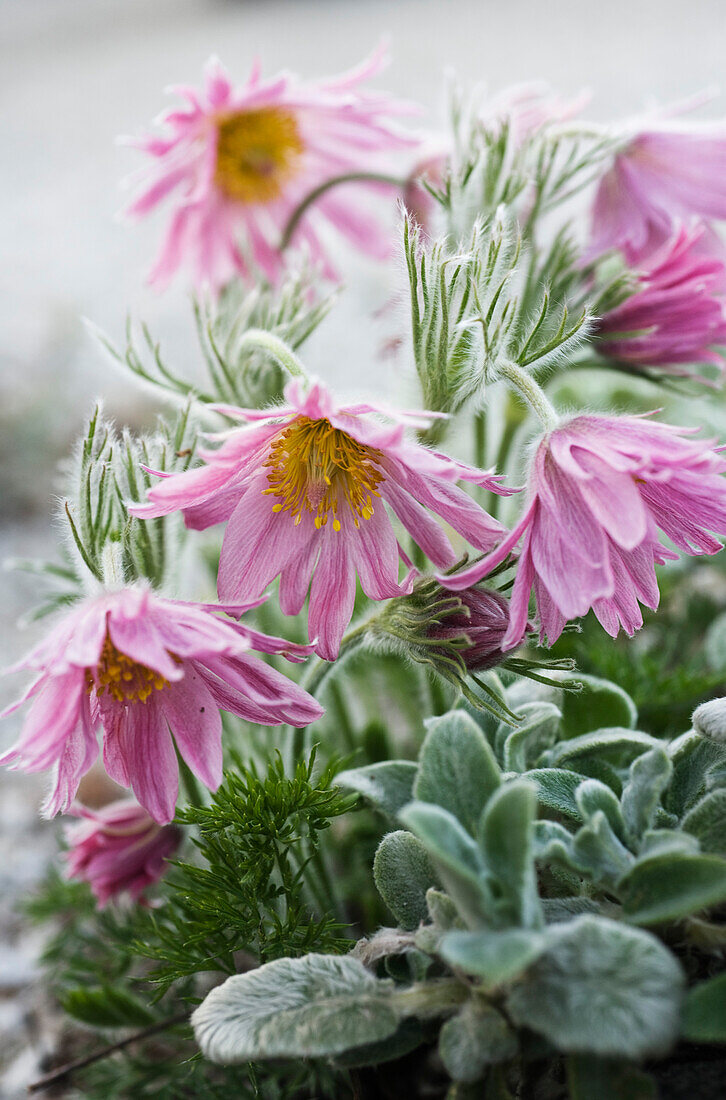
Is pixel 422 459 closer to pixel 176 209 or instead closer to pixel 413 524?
pixel 413 524

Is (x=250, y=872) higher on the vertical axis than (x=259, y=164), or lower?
lower

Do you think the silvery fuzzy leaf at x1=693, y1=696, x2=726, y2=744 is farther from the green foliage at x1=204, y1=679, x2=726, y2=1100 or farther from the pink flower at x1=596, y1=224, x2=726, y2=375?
the pink flower at x1=596, y1=224, x2=726, y2=375

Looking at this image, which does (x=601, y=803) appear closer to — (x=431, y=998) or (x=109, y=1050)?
(x=431, y=998)

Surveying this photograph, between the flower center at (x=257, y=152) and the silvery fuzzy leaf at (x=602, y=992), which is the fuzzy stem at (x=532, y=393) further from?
the flower center at (x=257, y=152)

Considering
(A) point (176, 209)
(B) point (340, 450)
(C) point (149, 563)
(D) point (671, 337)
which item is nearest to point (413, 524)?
(B) point (340, 450)

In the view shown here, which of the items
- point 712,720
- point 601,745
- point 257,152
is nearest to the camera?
point 712,720

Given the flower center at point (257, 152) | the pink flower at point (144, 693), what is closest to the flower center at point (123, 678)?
the pink flower at point (144, 693)

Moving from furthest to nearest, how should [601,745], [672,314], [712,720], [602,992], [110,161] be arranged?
1. [110,161]
2. [672,314]
3. [601,745]
4. [712,720]
5. [602,992]

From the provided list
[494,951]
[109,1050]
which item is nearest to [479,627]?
[494,951]
